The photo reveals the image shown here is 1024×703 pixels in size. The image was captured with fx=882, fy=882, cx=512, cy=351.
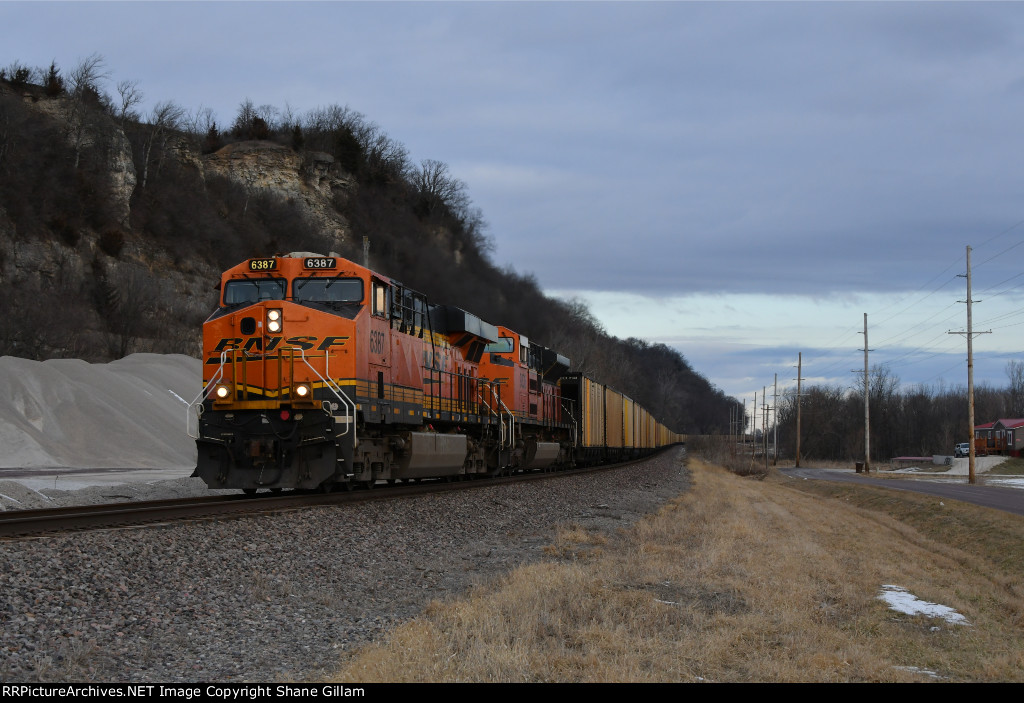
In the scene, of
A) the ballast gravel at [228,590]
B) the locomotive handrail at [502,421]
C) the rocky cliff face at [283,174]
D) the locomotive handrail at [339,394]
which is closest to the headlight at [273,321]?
the locomotive handrail at [339,394]

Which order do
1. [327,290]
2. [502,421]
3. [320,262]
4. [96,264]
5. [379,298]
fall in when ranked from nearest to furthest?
[327,290] → [320,262] → [379,298] → [502,421] → [96,264]

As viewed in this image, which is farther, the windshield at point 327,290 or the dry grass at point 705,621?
the windshield at point 327,290

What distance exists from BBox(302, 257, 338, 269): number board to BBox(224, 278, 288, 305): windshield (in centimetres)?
53

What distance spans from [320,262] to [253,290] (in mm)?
1381

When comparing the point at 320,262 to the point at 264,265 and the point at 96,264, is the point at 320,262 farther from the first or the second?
the point at 96,264

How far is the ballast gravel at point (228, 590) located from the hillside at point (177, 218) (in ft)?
106

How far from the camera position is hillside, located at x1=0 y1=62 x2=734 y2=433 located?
1945 inches

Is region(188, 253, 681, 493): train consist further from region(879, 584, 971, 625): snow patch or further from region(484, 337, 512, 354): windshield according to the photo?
region(879, 584, 971, 625): snow patch

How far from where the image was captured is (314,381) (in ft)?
51.3

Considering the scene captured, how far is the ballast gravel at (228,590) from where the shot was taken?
6723mm

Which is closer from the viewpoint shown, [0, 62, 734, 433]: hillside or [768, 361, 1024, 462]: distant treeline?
[0, 62, 734, 433]: hillside

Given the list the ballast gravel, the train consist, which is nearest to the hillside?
the train consist

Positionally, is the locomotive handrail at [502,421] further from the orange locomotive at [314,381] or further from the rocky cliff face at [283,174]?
the rocky cliff face at [283,174]

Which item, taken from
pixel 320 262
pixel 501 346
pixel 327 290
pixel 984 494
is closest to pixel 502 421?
pixel 501 346
